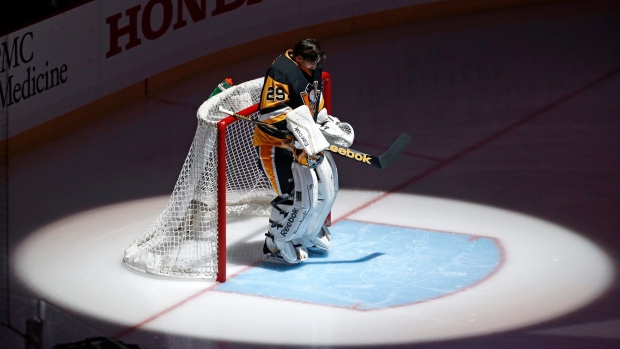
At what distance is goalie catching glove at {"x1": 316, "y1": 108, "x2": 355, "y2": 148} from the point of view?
6207mm

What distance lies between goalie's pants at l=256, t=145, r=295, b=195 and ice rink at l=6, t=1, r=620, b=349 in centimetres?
46

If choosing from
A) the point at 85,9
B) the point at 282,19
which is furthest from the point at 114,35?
the point at 282,19

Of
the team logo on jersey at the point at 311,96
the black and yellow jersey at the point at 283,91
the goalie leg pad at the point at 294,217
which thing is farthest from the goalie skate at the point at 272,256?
the team logo on jersey at the point at 311,96

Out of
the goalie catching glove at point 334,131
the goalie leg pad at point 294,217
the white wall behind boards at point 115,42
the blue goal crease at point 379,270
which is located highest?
the white wall behind boards at point 115,42

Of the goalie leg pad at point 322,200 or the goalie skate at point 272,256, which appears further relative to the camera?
the goalie skate at point 272,256

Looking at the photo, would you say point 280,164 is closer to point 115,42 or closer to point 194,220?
point 194,220

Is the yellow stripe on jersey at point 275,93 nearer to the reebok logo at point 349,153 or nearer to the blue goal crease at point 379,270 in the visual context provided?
the reebok logo at point 349,153

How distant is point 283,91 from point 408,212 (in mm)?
1618

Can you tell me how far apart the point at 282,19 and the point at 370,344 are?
5.06 meters

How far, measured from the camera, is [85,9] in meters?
8.43

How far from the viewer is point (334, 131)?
20.4 ft

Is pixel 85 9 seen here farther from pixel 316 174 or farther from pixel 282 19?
pixel 316 174

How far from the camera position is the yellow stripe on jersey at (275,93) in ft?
19.6

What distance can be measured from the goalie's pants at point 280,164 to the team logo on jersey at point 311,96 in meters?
0.28
